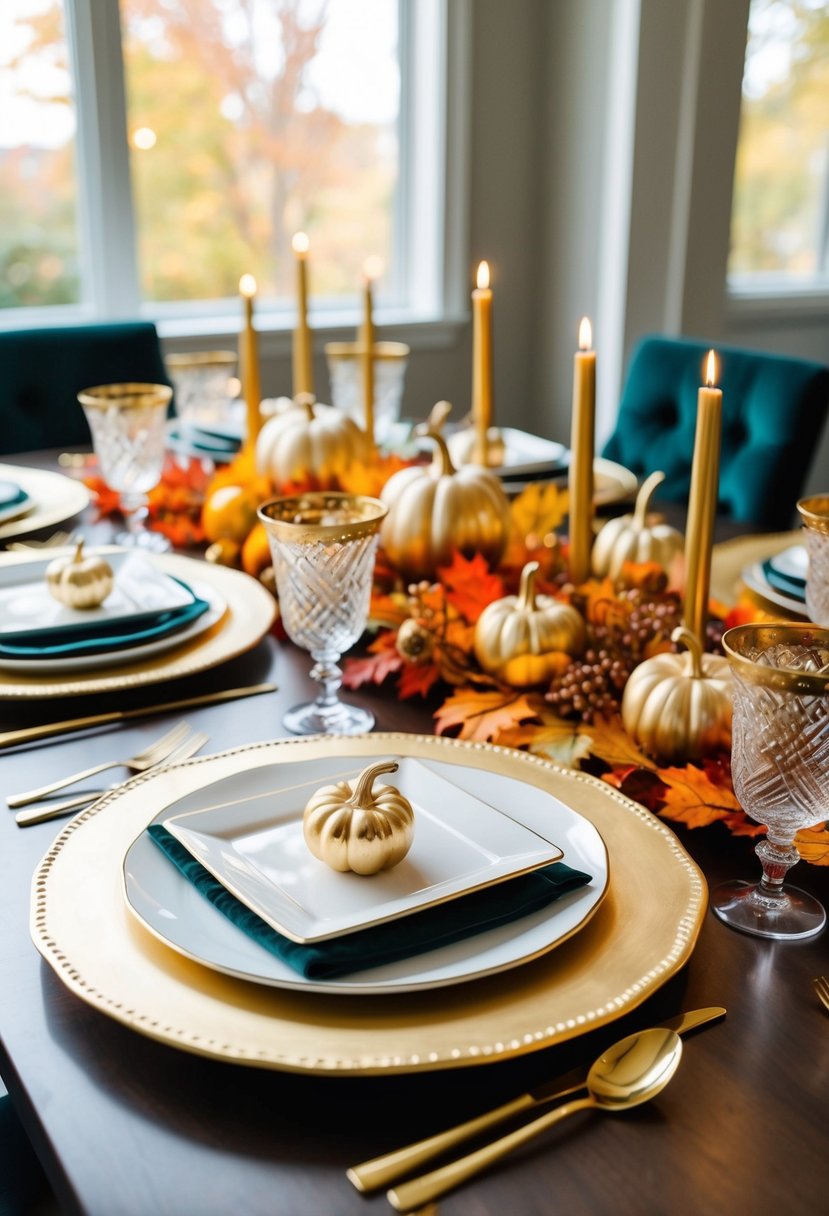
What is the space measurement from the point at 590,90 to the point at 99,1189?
3.10 meters

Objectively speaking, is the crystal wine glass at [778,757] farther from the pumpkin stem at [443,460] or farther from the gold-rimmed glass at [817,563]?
the pumpkin stem at [443,460]

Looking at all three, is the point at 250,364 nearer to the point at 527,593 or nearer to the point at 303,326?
the point at 303,326

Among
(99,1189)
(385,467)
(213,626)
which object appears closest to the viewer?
(99,1189)

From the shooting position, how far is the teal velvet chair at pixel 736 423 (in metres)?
1.71

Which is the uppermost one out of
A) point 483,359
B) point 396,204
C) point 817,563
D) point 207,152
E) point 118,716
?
point 207,152

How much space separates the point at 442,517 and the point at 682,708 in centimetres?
37

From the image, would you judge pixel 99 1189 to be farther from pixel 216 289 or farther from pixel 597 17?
pixel 597 17

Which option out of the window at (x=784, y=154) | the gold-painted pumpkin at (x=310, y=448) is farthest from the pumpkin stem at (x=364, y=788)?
the window at (x=784, y=154)

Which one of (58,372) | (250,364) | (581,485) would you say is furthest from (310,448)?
(58,372)

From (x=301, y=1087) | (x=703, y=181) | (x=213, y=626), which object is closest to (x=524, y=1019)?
(x=301, y=1087)

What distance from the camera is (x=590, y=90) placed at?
301 centimetres

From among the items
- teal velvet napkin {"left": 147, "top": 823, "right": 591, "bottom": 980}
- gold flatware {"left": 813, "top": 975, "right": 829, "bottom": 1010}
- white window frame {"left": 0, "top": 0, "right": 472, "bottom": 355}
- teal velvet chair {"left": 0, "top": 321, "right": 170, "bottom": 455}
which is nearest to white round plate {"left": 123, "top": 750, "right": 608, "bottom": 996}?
teal velvet napkin {"left": 147, "top": 823, "right": 591, "bottom": 980}

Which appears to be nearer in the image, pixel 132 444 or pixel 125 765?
pixel 125 765

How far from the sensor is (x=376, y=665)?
897mm
